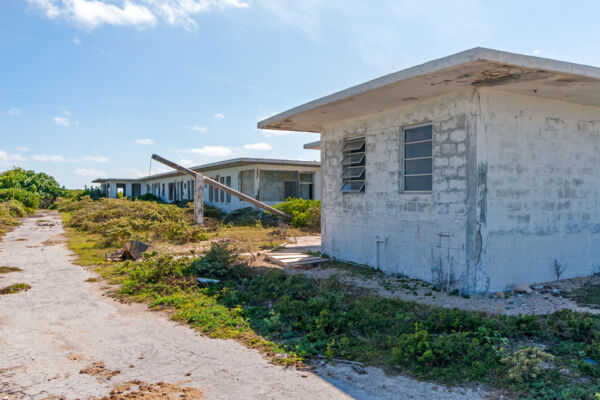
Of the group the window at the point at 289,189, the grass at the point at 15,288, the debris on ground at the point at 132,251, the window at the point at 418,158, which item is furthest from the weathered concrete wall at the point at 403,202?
the window at the point at 289,189

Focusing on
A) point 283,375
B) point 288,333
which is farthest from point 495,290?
point 283,375

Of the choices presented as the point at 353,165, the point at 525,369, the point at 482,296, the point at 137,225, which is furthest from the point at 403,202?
the point at 137,225

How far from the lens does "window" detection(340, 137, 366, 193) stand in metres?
9.69

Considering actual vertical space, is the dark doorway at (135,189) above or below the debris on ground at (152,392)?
above

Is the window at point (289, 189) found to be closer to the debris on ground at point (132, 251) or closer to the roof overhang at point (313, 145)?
the roof overhang at point (313, 145)

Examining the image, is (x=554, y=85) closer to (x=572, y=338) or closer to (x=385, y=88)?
(x=385, y=88)

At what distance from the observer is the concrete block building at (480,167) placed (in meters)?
6.84

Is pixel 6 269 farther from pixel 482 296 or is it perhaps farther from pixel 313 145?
pixel 313 145

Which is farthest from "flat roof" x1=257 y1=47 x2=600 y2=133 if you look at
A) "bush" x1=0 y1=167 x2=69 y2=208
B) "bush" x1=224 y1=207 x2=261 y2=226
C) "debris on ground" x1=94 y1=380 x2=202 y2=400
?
"bush" x1=0 y1=167 x2=69 y2=208

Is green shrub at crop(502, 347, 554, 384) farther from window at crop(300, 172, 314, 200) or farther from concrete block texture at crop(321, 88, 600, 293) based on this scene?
window at crop(300, 172, 314, 200)

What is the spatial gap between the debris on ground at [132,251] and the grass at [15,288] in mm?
2728

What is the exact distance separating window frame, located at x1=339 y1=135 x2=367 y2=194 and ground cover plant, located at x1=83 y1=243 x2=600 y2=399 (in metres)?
2.97

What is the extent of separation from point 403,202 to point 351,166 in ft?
6.58

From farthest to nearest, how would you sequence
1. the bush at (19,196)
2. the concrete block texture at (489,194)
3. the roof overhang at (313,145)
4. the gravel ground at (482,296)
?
the bush at (19,196)
the roof overhang at (313,145)
the concrete block texture at (489,194)
the gravel ground at (482,296)
